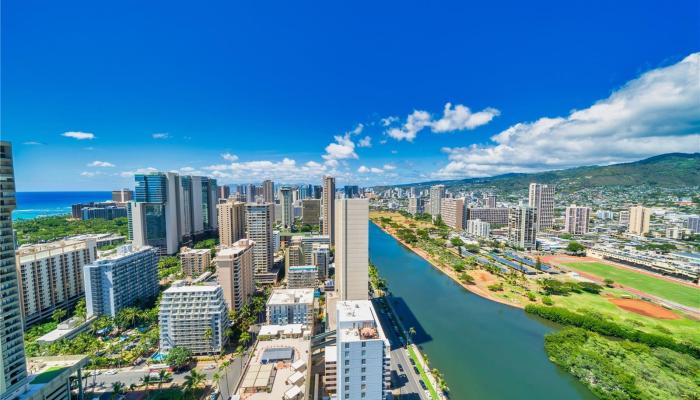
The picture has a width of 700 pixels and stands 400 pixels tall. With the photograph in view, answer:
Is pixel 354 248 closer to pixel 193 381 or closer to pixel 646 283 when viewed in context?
pixel 193 381

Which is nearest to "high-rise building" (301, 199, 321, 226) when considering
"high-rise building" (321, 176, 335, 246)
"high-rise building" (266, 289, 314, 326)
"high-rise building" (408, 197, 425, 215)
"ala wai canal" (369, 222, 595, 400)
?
"high-rise building" (321, 176, 335, 246)

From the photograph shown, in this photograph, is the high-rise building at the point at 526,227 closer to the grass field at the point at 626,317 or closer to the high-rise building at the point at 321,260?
the grass field at the point at 626,317

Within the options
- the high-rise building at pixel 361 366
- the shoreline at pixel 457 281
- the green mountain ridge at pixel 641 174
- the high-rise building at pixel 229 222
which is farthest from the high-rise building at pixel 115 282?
the green mountain ridge at pixel 641 174

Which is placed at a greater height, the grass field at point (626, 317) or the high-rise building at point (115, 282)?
the high-rise building at point (115, 282)

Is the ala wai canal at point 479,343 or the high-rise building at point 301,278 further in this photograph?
the high-rise building at point 301,278

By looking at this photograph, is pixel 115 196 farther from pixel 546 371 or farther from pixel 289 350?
pixel 546 371
